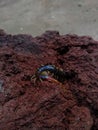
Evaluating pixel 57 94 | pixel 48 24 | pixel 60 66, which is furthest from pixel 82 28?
pixel 57 94

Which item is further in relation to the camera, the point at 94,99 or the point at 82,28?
the point at 82,28

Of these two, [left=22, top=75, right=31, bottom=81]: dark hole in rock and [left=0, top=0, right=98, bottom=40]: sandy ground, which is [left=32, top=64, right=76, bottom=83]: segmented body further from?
[left=0, top=0, right=98, bottom=40]: sandy ground

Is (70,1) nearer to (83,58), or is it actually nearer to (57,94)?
(83,58)

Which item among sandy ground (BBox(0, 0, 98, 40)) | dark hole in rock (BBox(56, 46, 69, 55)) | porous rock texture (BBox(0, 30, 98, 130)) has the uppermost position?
sandy ground (BBox(0, 0, 98, 40))

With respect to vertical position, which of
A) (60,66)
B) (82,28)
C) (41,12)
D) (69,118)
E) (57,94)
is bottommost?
(69,118)

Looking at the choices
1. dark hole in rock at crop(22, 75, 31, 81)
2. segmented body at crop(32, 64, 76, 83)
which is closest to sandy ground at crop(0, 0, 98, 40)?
segmented body at crop(32, 64, 76, 83)

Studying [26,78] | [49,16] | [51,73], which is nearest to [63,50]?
[51,73]

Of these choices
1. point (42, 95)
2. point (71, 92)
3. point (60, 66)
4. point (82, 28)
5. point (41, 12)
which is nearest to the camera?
point (42, 95)
